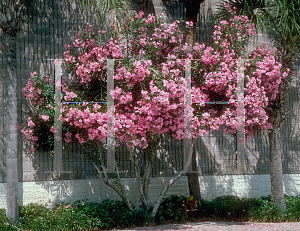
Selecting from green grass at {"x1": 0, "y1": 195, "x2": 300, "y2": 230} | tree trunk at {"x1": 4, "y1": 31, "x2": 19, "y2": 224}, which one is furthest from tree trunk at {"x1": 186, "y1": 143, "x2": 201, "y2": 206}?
tree trunk at {"x1": 4, "y1": 31, "x2": 19, "y2": 224}

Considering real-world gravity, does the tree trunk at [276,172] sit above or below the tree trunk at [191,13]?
below

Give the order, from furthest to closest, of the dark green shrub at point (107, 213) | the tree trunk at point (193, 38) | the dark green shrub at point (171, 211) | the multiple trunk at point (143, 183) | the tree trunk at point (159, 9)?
the tree trunk at point (159, 9) < the tree trunk at point (193, 38) < the dark green shrub at point (171, 211) < the multiple trunk at point (143, 183) < the dark green shrub at point (107, 213)

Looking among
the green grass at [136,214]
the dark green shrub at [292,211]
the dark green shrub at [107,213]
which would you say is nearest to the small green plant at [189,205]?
the green grass at [136,214]

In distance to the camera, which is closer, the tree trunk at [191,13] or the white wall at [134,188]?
the white wall at [134,188]

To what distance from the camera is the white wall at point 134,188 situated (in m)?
9.02

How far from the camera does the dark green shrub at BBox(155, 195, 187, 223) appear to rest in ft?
29.2

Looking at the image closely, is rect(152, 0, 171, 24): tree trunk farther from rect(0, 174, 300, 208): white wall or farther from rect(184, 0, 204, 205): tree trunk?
rect(0, 174, 300, 208): white wall

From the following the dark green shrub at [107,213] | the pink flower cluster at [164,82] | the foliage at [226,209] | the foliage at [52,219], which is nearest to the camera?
the pink flower cluster at [164,82]

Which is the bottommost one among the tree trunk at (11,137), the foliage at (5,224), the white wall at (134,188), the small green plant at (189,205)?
the small green plant at (189,205)

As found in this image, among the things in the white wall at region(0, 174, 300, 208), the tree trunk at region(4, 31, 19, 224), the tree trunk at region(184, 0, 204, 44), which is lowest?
the white wall at region(0, 174, 300, 208)

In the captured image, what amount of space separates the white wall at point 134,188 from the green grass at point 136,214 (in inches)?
11.4

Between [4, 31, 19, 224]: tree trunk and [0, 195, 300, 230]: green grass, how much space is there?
1.00 ft

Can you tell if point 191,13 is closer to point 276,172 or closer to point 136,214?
point 276,172

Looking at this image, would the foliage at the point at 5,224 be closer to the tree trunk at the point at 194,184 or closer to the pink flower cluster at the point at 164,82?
the pink flower cluster at the point at 164,82
